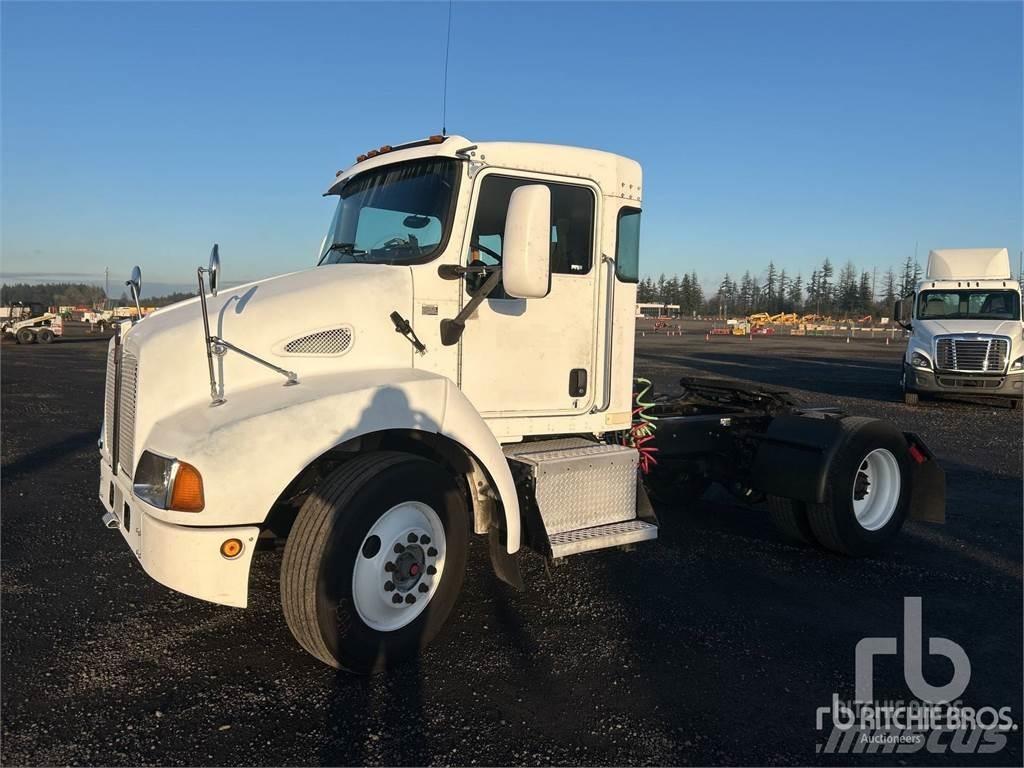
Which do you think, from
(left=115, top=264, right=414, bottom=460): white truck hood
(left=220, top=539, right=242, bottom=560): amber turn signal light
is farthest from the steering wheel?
(left=220, top=539, right=242, bottom=560): amber turn signal light

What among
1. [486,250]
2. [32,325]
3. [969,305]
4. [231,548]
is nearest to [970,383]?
[969,305]

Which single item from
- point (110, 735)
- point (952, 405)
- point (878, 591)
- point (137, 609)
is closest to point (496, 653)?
point (110, 735)

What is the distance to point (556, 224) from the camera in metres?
4.63

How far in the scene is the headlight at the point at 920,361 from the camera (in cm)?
1512

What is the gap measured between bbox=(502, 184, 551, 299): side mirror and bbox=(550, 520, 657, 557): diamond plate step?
1470 mm

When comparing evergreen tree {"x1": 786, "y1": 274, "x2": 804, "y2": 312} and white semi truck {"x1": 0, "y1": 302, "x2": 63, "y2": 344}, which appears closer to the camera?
white semi truck {"x1": 0, "y1": 302, "x2": 63, "y2": 344}

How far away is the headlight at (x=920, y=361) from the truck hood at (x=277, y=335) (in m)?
14.2

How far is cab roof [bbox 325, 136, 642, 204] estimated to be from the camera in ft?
14.2

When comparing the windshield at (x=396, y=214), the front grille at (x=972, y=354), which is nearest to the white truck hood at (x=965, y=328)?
the front grille at (x=972, y=354)

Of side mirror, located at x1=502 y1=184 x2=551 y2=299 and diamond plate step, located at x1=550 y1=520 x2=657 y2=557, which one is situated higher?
side mirror, located at x1=502 y1=184 x2=551 y2=299

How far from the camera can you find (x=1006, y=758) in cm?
309

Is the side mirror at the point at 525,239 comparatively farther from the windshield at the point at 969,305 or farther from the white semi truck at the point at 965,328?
the windshield at the point at 969,305

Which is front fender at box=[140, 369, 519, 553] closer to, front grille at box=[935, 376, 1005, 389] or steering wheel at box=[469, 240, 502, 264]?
steering wheel at box=[469, 240, 502, 264]

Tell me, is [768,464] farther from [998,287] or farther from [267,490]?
[998,287]
